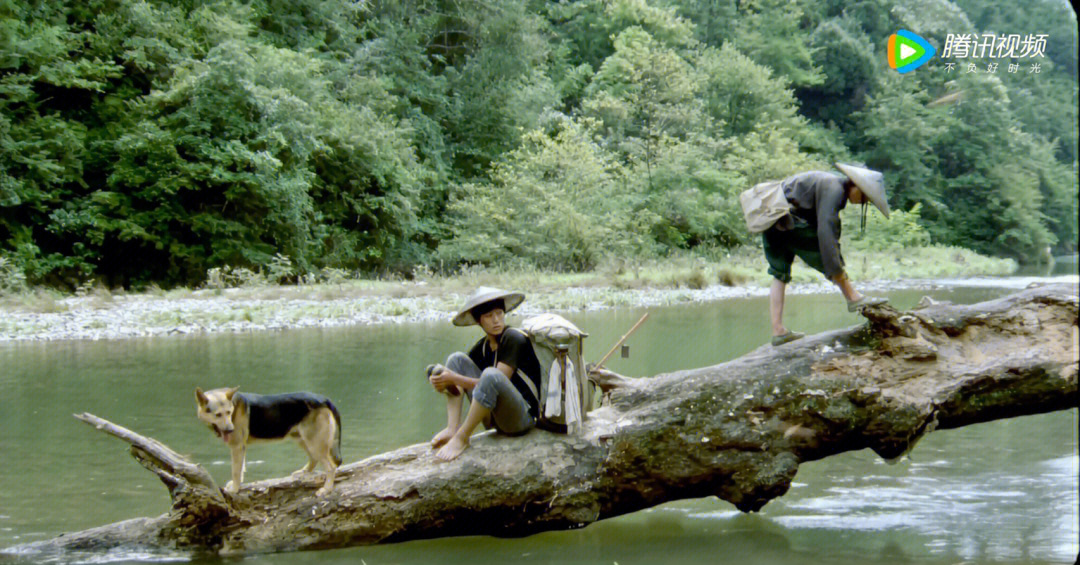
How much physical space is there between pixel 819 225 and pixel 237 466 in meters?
3.08

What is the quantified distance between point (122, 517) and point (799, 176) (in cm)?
→ 417

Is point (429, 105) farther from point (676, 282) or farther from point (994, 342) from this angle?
point (994, 342)

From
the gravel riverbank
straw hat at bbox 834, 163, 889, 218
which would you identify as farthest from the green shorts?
the gravel riverbank

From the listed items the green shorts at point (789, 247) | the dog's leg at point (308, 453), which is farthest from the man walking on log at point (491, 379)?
the green shorts at point (789, 247)

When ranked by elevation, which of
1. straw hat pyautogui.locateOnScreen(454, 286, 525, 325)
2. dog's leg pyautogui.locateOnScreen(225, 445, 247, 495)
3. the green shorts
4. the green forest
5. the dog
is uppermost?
the green forest

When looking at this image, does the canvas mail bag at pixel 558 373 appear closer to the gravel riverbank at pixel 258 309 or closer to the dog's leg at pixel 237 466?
the dog's leg at pixel 237 466

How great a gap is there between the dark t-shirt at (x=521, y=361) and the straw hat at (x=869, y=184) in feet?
5.89

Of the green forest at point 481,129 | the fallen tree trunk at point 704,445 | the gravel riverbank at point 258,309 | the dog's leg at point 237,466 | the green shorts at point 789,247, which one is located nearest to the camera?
the dog's leg at point 237,466

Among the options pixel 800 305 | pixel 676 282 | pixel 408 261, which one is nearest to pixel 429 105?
pixel 408 261

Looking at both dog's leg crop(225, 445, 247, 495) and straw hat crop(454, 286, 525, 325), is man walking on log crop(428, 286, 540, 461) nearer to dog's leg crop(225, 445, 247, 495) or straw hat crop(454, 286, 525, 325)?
straw hat crop(454, 286, 525, 325)

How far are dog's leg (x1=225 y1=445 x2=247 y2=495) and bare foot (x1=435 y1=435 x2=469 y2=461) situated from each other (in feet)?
3.05

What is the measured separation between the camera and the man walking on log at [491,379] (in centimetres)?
488

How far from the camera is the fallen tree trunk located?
495 centimetres

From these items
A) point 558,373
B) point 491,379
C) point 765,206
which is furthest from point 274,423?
point 765,206
